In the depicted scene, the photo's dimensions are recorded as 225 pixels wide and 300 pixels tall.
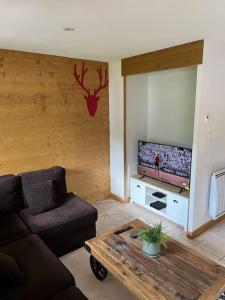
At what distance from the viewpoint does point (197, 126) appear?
260 centimetres

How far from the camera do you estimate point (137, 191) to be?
368 centimetres

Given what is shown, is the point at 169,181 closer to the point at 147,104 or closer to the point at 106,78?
the point at 147,104

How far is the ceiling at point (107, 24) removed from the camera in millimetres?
1563

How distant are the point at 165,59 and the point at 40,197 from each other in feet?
7.44

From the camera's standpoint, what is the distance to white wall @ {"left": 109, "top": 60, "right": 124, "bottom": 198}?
11.7 ft

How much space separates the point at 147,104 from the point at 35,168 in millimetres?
2057

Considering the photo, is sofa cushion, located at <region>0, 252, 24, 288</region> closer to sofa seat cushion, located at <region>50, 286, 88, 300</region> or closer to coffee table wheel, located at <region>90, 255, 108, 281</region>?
sofa seat cushion, located at <region>50, 286, 88, 300</region>

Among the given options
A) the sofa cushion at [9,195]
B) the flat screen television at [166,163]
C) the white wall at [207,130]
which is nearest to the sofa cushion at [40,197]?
the sofa cushion at [9,195]

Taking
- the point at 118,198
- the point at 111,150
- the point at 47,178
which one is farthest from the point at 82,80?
the point at 118,198

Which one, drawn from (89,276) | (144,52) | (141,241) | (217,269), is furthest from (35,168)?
(217,269)

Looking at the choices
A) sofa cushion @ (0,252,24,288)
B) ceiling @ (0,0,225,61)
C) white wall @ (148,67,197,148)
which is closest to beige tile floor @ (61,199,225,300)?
sofa cushion @ (0,252,24,288)

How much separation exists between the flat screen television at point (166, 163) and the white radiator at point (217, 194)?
0.31m

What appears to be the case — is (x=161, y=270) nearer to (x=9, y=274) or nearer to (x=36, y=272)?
(x=36, y=272)

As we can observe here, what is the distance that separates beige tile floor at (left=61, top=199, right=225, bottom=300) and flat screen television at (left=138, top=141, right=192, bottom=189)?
62 cm
